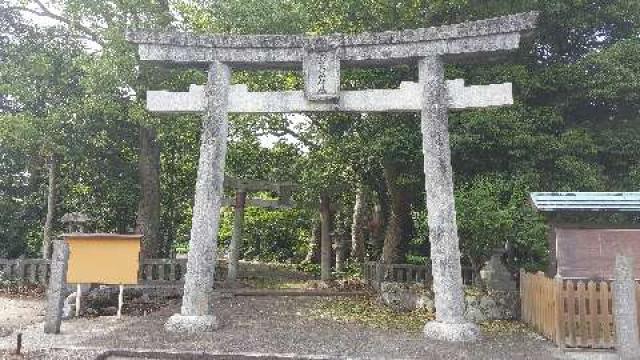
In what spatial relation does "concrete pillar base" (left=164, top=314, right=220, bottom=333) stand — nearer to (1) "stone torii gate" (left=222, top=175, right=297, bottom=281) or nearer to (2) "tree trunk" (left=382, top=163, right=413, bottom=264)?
(1) "stone torii gate" (left=222, top=175, right=297, bottom=281)

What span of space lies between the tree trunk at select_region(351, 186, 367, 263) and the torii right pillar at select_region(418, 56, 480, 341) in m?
10.8

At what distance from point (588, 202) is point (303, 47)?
19.0 feet

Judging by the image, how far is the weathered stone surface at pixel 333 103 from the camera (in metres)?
9.44

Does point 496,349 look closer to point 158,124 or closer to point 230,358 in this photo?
point 230,358

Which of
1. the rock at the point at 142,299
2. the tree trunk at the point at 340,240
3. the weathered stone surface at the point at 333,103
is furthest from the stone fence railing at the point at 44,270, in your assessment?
the tree trunk at the point at 340,240

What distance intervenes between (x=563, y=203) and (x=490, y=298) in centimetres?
292

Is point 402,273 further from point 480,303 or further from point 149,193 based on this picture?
point 149,193

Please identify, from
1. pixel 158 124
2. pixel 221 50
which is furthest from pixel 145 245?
pixel 221 50

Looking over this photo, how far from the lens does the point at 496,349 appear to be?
8117 mm

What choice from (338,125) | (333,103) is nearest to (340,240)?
(338,125)

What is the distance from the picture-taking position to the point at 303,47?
985 centimetres

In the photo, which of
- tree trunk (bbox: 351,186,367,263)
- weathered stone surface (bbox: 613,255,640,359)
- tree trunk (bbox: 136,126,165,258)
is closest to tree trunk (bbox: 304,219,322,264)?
tree trunk (bbox: 351,186,367,263)

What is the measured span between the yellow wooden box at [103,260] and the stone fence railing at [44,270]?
4.14 meters

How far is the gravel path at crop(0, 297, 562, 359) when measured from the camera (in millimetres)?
7535
